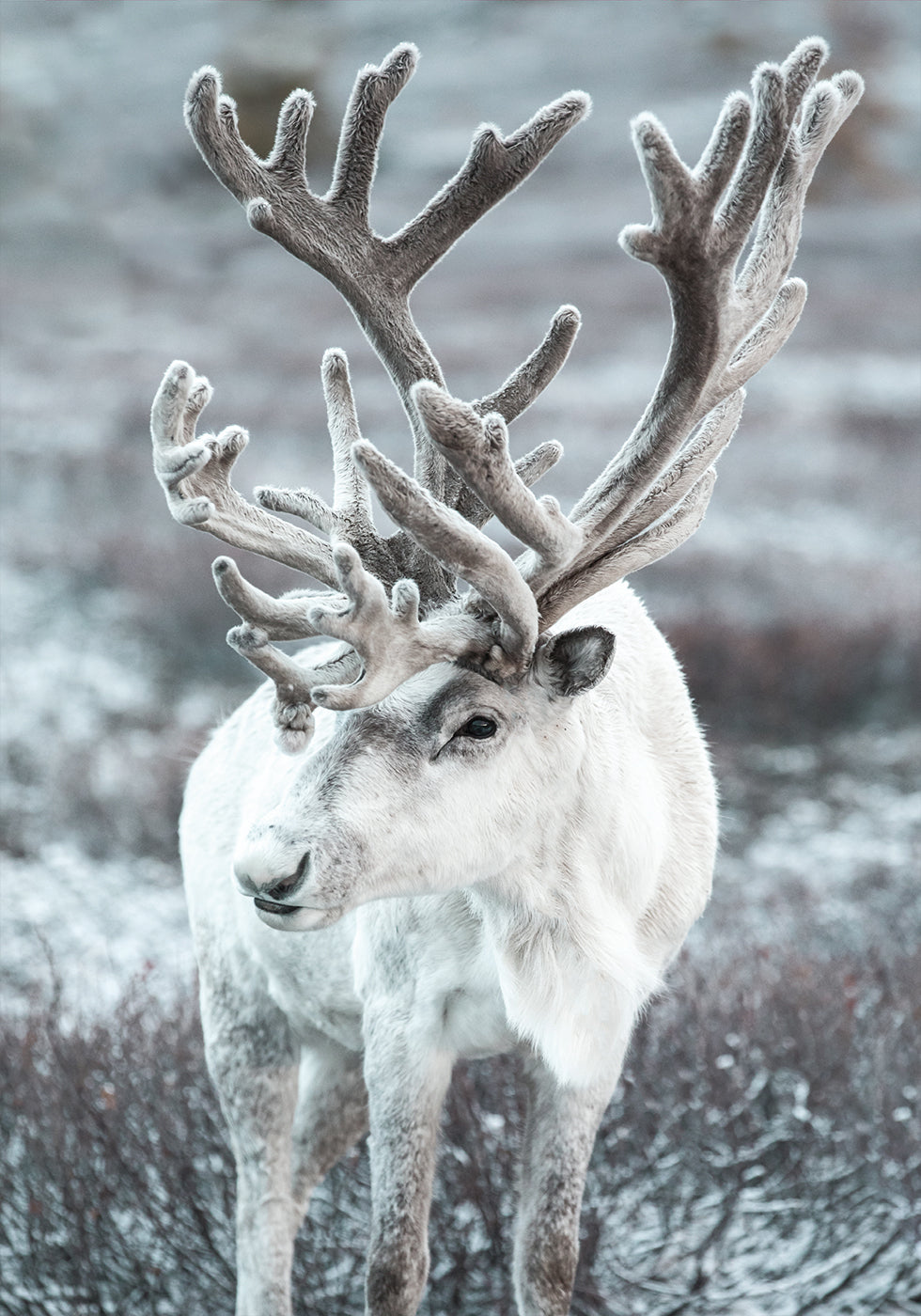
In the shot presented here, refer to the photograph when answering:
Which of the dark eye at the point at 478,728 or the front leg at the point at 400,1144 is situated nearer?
the dark eye at the point at 478,728

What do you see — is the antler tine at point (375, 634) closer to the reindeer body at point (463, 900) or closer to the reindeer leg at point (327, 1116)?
the reindeer body at point (463, 900)

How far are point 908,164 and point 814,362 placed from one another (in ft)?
38.5

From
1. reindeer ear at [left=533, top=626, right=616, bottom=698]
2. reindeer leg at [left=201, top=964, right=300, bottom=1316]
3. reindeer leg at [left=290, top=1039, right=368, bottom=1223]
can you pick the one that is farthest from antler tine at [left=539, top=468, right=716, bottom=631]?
reindeer leg at [left=290, top=1039, right=368, bottom=1223]

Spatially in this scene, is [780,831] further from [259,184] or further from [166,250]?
[166,250]

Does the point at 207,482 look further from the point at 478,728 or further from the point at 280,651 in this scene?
the point at 478,728

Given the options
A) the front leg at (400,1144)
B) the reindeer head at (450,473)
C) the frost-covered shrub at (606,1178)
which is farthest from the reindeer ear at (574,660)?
the frost-covered shrub at (606,1178)

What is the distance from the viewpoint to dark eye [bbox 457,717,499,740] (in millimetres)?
2498

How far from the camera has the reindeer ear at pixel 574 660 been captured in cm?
248

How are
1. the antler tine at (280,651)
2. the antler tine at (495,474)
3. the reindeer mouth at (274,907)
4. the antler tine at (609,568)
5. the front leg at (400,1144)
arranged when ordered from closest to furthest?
the antler tine at (495,474)
the reindeer mouth at (274,907)
the antler tine at (280,651)
the antler tine at (609,568)
the front leg at (400,1144)

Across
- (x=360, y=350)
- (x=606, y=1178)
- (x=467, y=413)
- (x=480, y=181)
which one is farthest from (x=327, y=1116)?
(x=360, y=350)

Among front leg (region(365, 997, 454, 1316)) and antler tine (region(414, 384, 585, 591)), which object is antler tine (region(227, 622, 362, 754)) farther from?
front leg (region(365, 997, 454, 1316))

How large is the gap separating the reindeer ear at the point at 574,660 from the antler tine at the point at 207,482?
453mm

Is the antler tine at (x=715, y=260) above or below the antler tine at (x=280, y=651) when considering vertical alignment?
above

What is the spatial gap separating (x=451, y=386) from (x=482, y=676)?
12.8 m
